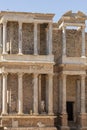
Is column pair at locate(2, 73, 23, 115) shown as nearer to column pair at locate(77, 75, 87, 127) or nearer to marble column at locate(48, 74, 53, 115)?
marble column at locate(48, 74, 53, 115)

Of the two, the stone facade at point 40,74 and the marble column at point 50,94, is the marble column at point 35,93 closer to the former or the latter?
the stone facade at point 40,74

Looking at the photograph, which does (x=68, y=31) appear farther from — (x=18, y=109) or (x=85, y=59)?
(x=18, y=109)

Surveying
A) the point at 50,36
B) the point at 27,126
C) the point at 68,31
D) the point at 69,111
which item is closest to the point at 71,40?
the point at 68,31

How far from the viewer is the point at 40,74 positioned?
3262 centimetres

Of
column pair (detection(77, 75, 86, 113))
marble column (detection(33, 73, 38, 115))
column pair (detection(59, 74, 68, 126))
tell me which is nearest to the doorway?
column pair (detection(77, 75, 86, 113))

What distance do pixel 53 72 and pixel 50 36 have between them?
2862 millimetres

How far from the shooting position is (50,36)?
107 feet

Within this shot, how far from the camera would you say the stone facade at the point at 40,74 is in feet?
103

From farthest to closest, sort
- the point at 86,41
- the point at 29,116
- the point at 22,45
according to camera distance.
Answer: the point at 86,41, the point at 22,45, the point at 29,116

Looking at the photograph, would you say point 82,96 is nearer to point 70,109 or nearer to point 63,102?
point 63,102

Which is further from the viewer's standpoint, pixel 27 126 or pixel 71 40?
pixel 71 40

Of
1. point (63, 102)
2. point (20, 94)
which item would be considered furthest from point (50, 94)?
point (20, 94)

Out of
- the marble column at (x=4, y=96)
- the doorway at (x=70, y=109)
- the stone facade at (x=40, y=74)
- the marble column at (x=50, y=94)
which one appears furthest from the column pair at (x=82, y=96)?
the marble column at (x=4, y=96)

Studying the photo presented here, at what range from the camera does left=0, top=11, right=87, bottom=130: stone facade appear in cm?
3133
